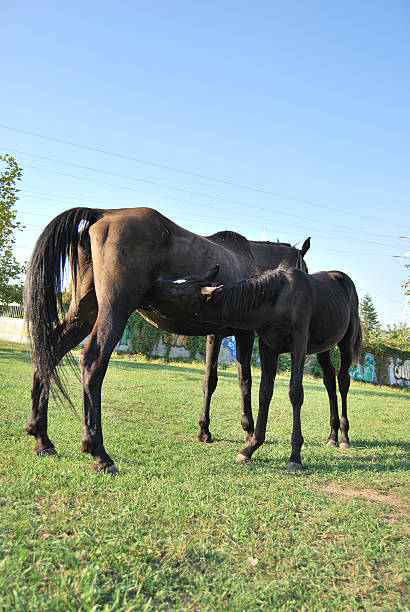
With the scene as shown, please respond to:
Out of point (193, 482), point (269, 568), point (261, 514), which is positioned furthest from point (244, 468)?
point (269, 568)

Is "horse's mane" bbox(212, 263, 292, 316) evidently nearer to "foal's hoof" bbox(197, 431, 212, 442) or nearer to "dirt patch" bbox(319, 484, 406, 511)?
"dirt patch" bbox(319, 484, 406, 511)

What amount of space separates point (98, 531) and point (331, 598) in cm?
128

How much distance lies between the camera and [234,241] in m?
5.46

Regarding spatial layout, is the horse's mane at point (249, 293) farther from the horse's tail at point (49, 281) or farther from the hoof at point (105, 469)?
the hoof at point (105, 469)

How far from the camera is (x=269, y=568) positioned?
2270 mm

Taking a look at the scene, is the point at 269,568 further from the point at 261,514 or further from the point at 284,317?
the point at 284,317

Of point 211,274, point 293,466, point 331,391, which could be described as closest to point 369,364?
point 331,391

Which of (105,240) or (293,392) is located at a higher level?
(105,240)

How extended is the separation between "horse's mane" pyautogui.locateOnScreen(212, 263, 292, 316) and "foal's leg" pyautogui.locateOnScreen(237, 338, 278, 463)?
0.68m

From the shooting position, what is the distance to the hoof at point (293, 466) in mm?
4316

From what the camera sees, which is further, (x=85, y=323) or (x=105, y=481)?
(x=85, y=323)

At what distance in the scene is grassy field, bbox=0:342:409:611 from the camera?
1.96 meters

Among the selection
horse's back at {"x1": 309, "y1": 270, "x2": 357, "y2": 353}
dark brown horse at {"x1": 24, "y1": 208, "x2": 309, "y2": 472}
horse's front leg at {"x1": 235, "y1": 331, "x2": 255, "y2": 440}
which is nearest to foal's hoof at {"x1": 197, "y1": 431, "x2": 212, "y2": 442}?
horse's front leg at {"x1": 235, "y1": 331, "x2": 255, "y2": 440}

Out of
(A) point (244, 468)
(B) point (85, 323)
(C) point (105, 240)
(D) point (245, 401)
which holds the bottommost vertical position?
(A) point (244, 468)
